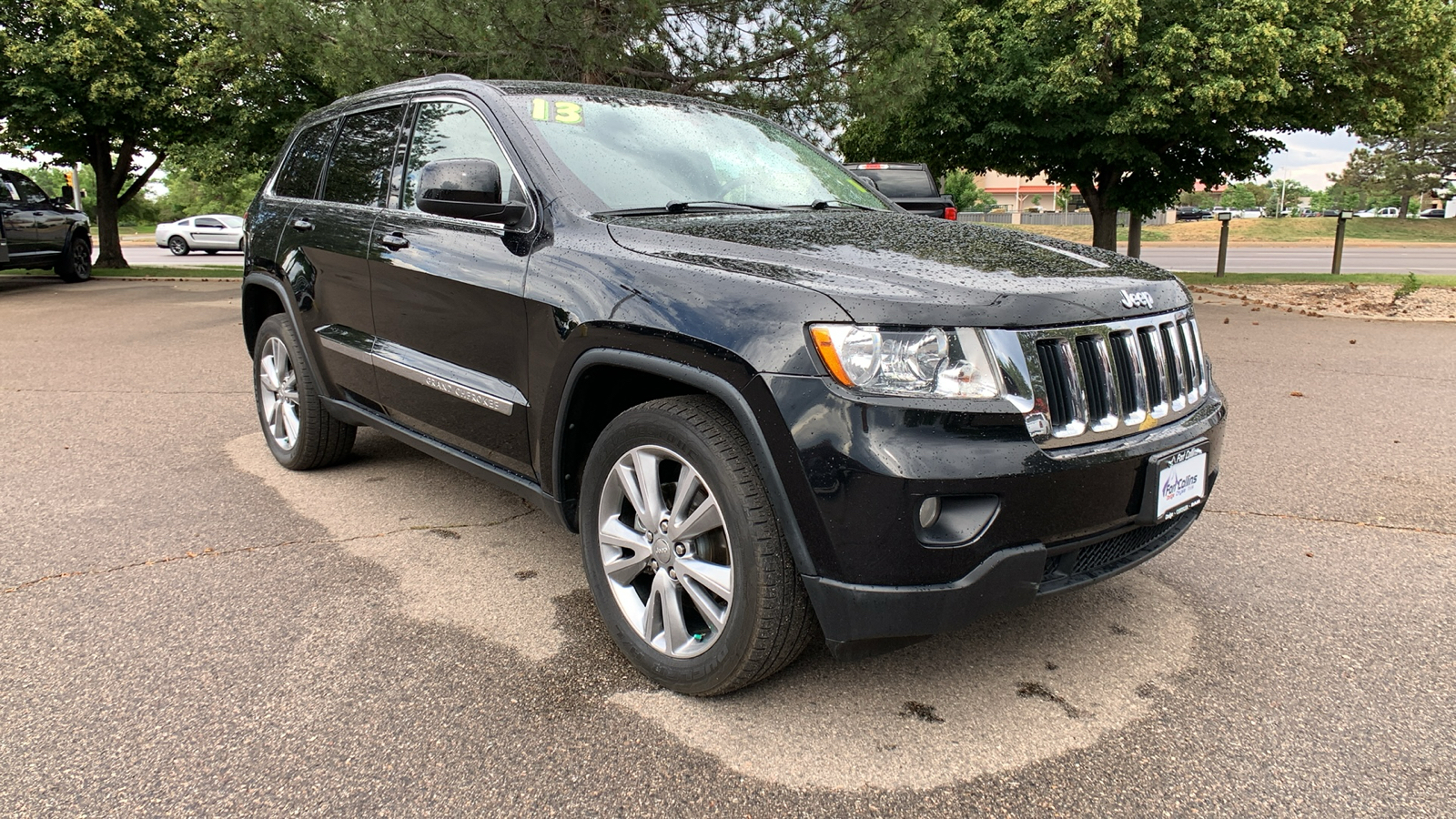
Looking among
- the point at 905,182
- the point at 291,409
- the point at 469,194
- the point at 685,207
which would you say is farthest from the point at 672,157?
the point at 905,182

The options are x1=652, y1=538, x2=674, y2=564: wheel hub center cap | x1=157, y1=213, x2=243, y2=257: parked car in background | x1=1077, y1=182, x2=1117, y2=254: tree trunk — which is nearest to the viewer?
x1=652, y1=538, x2=674, y2=564: wheel hub center cap

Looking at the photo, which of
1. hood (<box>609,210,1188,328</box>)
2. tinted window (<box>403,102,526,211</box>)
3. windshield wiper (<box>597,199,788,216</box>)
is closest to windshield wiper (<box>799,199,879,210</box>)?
windshield wiper (<box>597,199,788,216</box>)

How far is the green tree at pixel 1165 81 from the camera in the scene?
14.5 meters

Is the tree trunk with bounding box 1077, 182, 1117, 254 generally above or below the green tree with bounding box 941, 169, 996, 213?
below

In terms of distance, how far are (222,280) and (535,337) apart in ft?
56.3

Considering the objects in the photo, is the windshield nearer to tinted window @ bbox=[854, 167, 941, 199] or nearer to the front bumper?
the front bumper

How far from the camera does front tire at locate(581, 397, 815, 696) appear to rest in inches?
93.7

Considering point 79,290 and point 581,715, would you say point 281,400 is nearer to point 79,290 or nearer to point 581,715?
point 581,715

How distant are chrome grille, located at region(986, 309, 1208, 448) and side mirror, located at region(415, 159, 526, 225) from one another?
5.20 ft

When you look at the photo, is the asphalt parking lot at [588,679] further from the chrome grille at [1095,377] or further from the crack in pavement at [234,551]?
the chrome grille at [1095,377]

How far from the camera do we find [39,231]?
1527 cm

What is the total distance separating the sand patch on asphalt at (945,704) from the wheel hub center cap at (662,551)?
0.39m

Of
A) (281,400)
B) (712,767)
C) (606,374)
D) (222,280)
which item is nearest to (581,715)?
(712,767)

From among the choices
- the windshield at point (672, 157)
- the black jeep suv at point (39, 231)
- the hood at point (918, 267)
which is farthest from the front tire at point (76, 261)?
the hood at point (918, 267)
